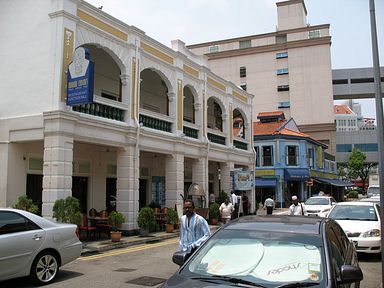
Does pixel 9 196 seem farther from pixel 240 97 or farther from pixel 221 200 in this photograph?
pixel 240 97

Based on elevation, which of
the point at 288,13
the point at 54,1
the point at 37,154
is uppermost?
the point at 288,13

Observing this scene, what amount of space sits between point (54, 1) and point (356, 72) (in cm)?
6705

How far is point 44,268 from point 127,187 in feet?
26.8

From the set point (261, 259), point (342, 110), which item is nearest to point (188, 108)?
point (261, 259)

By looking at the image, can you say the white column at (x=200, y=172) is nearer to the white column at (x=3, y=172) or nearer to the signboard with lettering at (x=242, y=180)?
the signboard with lettering at (x=242, y=180)

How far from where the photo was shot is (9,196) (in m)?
13.9

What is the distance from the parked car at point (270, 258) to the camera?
3.85 metres

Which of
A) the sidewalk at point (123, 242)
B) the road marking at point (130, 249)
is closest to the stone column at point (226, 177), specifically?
the sidewalk at point (123, 242)

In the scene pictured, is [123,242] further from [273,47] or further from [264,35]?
[264,35]

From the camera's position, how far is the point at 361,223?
11789mm

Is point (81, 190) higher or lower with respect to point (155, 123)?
lower

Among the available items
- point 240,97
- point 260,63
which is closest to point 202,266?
point 240,97

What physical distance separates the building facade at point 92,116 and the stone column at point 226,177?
286cm

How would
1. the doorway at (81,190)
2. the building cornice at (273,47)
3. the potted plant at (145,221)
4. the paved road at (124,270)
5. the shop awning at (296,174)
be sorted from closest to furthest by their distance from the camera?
the paved road at (124,270) → the potted plant at (145,221) → the doorway at (81,190) → the shop awning at (296,174) → the building cornice at (273,47)
